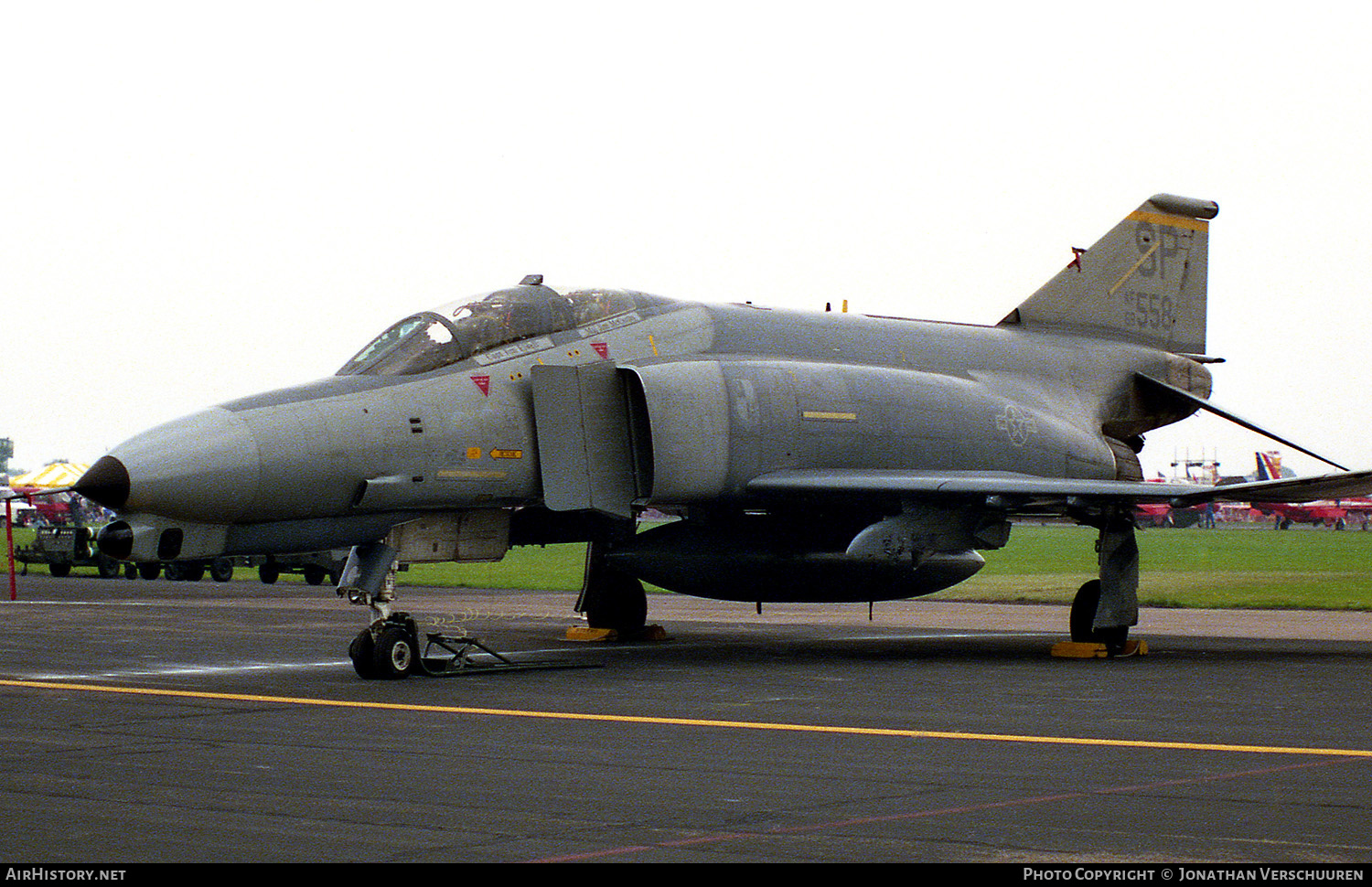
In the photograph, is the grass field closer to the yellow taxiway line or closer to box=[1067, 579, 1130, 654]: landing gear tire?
box=[1067, 579, 1130, 654]: landing gear tire

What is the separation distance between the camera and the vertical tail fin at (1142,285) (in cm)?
1966

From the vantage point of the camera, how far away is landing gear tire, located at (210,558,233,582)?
36.4 metres

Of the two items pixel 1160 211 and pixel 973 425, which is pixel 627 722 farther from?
pixel 1160 211

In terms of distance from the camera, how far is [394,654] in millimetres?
12859

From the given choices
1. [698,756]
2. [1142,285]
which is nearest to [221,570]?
[1142,285]

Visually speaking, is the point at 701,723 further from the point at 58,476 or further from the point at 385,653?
the point at 58,476

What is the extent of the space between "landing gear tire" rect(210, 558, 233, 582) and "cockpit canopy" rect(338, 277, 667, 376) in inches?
914

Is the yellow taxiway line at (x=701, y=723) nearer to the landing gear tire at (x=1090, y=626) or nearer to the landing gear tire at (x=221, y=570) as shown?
the landing gear tire at (x=1090, y=626)

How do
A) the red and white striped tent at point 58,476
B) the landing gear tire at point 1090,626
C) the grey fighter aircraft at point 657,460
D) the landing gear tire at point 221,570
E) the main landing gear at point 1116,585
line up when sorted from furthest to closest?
the red and white striped tent at point 58,476, the landing gear tire at point 221,570, the landing gear tire at point 1090,626, the main landing gear at point 1116,585, the grey fighter aircraft at point 657,460

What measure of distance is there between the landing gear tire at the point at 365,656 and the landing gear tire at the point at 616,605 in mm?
5568

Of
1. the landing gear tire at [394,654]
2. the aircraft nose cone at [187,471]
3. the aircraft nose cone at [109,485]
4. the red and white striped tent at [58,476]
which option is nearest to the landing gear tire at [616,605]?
the landing gear tire at [394,654]

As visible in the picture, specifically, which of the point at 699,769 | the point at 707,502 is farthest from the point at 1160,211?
the point at 699,769

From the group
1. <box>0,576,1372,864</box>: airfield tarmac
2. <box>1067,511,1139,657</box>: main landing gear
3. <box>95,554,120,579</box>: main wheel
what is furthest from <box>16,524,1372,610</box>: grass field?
<box>1067,511,1139,657</box>: main landing gear

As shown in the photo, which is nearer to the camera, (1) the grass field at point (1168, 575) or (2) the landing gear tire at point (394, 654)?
(2) the landing gear tire at point (394, 654)
